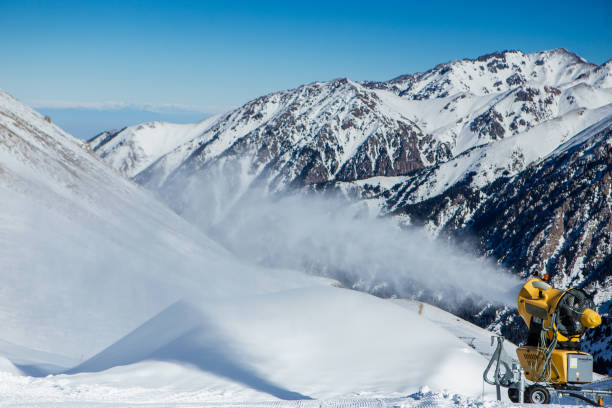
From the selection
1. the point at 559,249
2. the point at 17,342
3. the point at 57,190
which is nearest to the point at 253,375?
the point at 17,342

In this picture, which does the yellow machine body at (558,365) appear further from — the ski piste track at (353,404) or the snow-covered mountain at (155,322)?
the snow-covered mountain at (155,322)

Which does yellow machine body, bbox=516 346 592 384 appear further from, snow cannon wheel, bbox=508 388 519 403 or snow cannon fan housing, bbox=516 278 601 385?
snow cannon wheel, bbox=508 388 519 403

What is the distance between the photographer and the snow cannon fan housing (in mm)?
11500

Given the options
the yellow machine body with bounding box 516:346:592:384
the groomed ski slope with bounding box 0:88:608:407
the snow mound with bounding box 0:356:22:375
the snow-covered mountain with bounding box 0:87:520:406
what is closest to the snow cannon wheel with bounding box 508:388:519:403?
the yellow machine body with bounding box 516:346:592:384

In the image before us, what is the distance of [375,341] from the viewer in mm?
18797

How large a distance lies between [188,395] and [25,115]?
76.5 metres

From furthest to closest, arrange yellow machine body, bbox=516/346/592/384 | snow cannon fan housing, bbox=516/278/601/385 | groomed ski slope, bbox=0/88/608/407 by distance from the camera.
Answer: groomed ski slope, bbox=0/88/608/407, yellow machine body, bbox=516/346/592/384, snow cannon fan housing, bbox=516/278/601/385

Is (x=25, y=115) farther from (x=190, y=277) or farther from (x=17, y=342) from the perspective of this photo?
(x=17, y=342)

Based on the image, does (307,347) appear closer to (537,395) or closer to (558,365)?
(537,395)

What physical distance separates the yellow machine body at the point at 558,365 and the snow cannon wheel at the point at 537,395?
0.59 ft

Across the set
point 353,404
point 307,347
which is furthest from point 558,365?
point 307,347

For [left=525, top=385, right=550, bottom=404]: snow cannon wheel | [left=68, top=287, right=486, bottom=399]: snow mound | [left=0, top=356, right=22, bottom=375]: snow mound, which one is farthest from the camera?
[left=0, top=356, right=22, bottom=375]: snow mound

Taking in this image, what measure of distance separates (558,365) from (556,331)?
758 mm

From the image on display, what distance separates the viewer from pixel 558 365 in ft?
38.9
